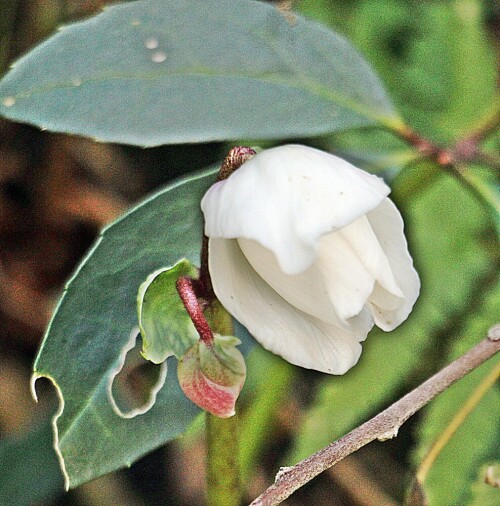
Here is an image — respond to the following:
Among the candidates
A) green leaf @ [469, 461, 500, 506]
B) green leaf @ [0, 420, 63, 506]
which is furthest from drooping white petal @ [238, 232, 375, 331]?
green leaf @ [0, 420, 63, 506]

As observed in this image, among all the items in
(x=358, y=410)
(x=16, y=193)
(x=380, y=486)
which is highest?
(x=16, y=193)

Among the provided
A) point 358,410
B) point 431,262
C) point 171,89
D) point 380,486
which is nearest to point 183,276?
point 171,89

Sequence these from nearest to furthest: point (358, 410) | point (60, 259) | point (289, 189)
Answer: point (289, 189) → point (358, 410) → point (60, 259)

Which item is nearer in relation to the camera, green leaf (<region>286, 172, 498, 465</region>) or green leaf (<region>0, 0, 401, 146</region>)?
green leaf (<region>0, 0, 401, 146</region>)

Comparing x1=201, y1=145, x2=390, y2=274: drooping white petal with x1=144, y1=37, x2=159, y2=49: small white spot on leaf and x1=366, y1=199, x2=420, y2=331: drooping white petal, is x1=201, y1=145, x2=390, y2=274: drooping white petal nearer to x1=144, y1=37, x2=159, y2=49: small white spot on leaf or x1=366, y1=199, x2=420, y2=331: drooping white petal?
x1=366, y1=199, x2=420, y2=331: drooping white petal

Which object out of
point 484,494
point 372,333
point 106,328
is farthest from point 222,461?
point 372,333

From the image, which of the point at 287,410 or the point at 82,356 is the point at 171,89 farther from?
the point at 287,410
